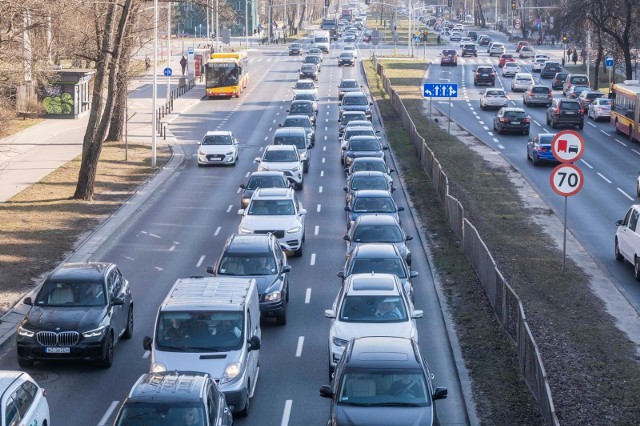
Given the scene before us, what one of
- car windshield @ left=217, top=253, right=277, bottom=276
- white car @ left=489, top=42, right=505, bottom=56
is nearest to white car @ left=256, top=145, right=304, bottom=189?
car windshield @ left=217, top=253, right=277, bottom=276

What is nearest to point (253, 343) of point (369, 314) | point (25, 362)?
point (369, 314)

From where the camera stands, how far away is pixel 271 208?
3123cm

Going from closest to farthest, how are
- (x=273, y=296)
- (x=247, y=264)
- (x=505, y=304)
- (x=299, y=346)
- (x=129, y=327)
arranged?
(x=505, y=304) < (x=299, y=346) < (x=129, y=327) < (x=273, y=296) < (x=247, y=264)

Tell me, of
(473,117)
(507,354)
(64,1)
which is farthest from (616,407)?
(473,117)

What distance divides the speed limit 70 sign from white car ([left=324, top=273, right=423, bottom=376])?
263 inches

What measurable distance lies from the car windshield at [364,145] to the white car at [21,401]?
102 feet

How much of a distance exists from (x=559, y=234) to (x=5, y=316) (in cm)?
1645

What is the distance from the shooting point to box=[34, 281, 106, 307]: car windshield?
68.7 feet

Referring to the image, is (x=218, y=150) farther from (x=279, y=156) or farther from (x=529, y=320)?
(x=529, y=320)

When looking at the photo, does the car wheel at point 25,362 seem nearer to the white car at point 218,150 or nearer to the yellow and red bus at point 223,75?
the white car at point 218,150

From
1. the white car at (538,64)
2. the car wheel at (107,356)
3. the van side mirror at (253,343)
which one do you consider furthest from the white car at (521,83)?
the van side mirror at (253,343)

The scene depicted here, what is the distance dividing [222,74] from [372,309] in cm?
5902

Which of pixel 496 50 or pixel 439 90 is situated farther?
pixel 496 50

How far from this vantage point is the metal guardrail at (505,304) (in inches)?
651
